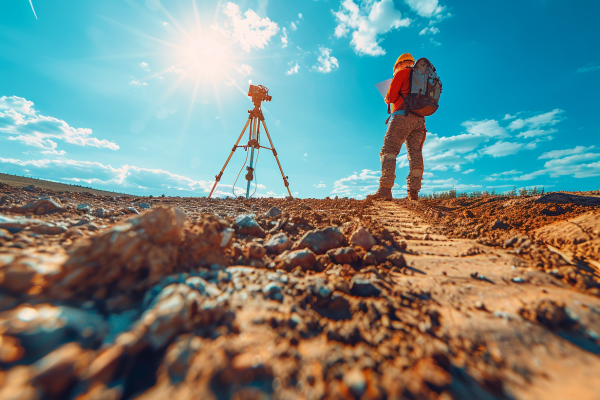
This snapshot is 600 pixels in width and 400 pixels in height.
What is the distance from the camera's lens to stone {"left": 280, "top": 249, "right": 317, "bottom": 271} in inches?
89.2

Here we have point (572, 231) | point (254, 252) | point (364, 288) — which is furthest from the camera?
point (572, 231)

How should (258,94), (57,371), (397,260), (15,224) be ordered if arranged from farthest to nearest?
(258,94) → (397,260) → (15,224) → (57,371)

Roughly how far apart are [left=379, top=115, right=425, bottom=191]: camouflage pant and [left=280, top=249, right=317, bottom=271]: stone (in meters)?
5.49

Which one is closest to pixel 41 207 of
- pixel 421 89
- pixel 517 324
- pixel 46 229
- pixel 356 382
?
pixel 46 229

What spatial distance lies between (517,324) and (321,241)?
176 centimetres

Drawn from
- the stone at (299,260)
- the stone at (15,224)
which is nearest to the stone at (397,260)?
the stone at (299,260)

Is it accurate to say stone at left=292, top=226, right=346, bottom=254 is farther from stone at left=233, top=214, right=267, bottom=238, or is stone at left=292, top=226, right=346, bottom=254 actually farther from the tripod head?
the tripod head

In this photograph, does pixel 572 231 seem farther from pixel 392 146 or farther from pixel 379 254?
pixel 392 146

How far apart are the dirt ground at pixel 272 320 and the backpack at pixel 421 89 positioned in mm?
5325

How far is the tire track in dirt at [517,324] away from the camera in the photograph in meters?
→ 1.15

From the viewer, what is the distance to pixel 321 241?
274 centimetres

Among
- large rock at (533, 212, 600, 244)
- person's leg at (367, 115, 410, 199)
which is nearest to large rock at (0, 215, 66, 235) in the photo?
large rock at (533, 212, 600, 244)

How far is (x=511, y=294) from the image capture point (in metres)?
1.88

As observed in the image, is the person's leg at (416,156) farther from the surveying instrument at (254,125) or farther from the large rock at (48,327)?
the large rock at (48,327)
